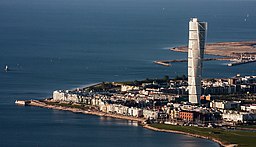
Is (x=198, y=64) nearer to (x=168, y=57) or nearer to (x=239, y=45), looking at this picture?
(x=168, y=57)

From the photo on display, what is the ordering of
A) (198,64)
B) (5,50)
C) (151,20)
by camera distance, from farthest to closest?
(151,20) < (5,50) < (198,64)

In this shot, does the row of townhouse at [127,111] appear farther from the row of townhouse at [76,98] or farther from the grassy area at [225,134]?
the grassy area at [225,134]

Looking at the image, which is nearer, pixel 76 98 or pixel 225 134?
pixel 225 134

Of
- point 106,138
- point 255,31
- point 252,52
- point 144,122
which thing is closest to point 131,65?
point 252,52

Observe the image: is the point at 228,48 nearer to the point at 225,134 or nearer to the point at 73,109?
the point at 73,109

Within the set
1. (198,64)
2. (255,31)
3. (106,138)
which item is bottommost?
(106,138)

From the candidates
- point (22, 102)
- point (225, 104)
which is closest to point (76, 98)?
point (22, 102)
